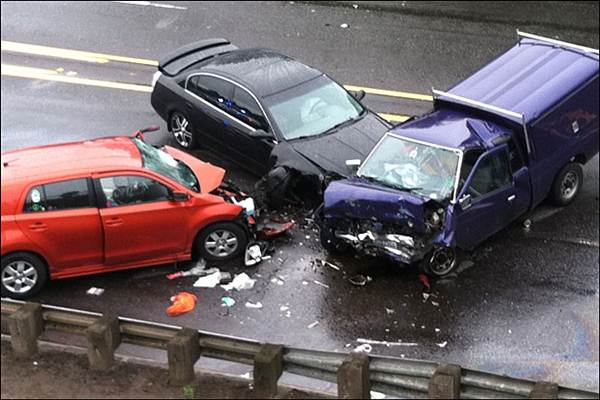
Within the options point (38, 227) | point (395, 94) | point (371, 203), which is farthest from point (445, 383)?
point (395, 94)

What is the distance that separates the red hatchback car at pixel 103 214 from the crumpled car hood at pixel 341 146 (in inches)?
55.1

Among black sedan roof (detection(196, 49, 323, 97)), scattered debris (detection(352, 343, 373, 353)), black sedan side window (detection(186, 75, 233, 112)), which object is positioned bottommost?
scattered debris (detection(352, 343, 373, 353))

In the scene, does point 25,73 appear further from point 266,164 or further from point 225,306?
point 225,306

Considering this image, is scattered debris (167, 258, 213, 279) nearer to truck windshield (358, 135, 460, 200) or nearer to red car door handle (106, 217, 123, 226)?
red car door handle (106, 217, 123, 226)

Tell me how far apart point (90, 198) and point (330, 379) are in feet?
12.8

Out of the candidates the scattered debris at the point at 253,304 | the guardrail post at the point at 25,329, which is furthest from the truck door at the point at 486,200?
the guardrail post at the point at 25,329

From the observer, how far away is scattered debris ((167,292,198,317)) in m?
9.60

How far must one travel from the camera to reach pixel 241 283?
33.2ft

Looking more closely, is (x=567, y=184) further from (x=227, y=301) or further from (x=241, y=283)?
(x=227, y=301)

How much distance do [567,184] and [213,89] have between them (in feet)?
17.0

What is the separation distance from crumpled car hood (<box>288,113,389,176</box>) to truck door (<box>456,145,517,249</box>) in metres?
1.66

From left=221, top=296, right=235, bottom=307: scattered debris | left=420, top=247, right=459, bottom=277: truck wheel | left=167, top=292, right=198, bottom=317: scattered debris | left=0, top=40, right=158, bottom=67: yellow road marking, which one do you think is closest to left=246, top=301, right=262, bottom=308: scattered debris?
left=221, top=296, right=235, bottom=307: scattered debris

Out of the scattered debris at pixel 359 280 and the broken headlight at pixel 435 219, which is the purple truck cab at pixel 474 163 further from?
the scattered debris at pixel 359 280

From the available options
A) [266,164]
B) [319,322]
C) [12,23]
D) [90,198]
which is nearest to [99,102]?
[12,23]
